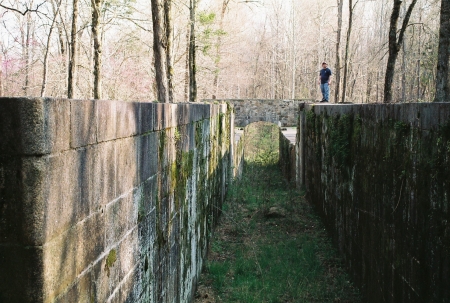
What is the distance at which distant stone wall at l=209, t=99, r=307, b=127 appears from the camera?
4250cm

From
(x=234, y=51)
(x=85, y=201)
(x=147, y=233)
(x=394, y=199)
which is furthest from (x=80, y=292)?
(x=234, y=51)

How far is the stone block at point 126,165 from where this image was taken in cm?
326

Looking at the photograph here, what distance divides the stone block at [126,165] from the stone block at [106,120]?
0.16 meters

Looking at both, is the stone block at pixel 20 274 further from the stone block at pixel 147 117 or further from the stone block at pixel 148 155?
the stone block at pixel 147 117

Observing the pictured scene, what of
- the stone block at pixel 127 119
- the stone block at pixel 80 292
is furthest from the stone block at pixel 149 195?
the stone block at pixel 80 292

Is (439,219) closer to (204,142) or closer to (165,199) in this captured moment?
(165,199)

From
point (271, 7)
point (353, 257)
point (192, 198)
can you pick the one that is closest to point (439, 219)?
point (192, 198)

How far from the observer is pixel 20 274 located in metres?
2.11

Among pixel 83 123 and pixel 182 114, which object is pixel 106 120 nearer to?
pixel 83 123

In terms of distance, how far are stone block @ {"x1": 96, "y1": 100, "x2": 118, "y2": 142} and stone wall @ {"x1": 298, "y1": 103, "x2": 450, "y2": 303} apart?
248cm

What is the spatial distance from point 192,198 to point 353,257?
110 inches

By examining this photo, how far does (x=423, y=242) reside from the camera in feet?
14.7

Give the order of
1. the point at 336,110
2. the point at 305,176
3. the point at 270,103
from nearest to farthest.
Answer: the point at 336,110 < the point at 305,176 < the point at 270,103

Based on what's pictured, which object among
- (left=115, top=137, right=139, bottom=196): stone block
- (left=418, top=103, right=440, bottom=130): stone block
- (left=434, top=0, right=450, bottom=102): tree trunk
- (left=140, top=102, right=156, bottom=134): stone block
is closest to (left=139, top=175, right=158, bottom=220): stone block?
(left=115, top=137, right=139, bottom=196): stone block
